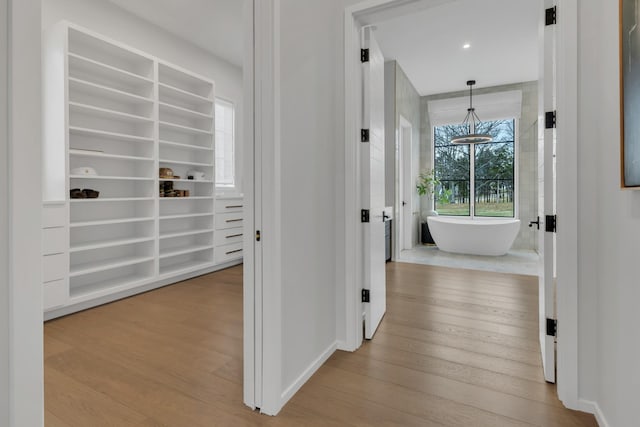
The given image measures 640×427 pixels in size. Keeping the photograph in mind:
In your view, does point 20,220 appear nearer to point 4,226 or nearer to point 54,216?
point 4,226

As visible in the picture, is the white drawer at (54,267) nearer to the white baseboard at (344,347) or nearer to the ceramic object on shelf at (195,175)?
the ceramic object on shelf at (195,175)

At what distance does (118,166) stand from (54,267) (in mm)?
1313

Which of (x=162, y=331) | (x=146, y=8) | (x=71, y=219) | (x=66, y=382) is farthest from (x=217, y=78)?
(x=66, y=382)

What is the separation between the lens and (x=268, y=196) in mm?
1530

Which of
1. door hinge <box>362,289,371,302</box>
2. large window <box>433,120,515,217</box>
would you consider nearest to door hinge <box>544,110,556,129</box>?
door hinge <box>362,289,371,302</box>

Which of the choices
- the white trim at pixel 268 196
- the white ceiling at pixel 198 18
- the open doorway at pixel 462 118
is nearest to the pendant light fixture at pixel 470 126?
the open doorway at pixel 462 118

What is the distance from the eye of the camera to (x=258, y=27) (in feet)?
5.03

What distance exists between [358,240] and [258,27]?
1.34 meters

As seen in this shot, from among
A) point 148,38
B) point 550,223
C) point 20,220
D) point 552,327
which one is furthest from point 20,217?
point 148,38

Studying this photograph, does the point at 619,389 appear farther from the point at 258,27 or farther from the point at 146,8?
the point at 146,8

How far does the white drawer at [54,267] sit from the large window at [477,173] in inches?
254

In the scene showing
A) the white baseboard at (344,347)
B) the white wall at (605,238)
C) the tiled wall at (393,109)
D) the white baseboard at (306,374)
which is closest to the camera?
the white wall at (605,238)

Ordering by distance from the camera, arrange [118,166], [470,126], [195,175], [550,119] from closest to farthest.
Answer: [550,119] → [118,166] → [195,175] → [470,126]

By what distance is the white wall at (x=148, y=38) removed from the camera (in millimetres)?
3109
